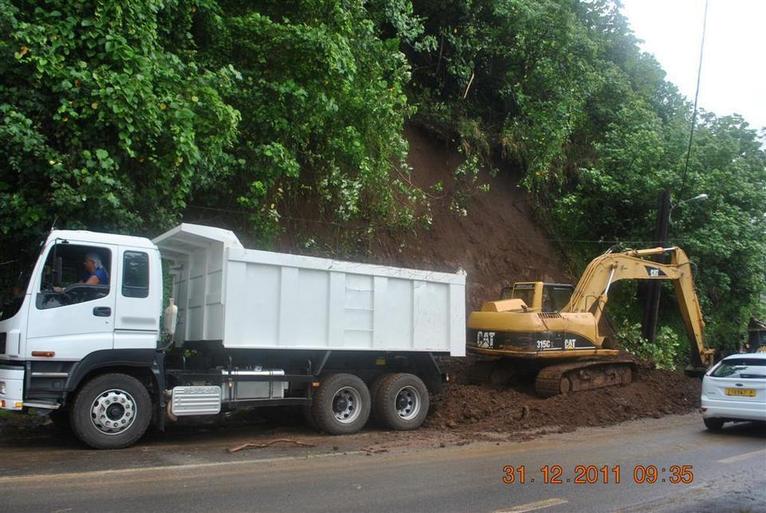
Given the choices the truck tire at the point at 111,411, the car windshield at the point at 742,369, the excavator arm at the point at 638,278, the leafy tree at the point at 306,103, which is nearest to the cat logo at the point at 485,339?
the excavator arm at the point at 638,278

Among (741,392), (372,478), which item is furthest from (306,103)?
(741,392)

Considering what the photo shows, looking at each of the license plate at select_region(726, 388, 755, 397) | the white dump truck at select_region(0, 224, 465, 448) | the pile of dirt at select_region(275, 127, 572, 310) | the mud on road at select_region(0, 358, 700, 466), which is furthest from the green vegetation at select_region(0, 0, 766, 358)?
the license plate at select_region(726, 388, 755, 397)

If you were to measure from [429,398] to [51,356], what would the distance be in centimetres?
617

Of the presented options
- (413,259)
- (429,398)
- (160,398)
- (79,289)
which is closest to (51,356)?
(79,289)

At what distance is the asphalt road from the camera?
6.09 metres

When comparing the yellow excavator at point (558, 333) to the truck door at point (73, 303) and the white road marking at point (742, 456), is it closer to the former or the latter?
the white road marking at point (742, 456)

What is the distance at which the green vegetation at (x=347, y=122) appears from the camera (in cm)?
937

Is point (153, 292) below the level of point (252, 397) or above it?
above

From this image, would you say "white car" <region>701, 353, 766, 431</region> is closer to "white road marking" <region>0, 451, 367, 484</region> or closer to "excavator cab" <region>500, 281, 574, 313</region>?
"excavator cab" <region>500, 281, 574, 313</region>

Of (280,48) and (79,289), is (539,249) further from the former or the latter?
(79,289)

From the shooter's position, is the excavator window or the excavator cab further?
the excavator window

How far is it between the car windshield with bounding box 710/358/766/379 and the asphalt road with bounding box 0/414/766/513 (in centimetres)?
156

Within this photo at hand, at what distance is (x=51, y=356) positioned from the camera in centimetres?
802

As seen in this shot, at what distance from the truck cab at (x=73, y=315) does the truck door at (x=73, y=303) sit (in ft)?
0.04
